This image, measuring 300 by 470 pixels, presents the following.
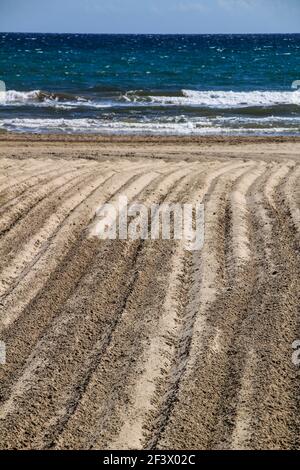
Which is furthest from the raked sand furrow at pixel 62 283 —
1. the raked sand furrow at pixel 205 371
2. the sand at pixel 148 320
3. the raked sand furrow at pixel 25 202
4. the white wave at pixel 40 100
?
the white wave at pixel 40 100

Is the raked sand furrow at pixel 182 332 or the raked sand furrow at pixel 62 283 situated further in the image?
the raked sand furrow at pixel 62 283

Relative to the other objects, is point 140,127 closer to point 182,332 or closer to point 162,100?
point 162,100

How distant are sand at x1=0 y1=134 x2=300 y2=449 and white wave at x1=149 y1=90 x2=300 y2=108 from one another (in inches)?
586

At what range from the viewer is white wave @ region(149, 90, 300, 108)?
76.0 ft

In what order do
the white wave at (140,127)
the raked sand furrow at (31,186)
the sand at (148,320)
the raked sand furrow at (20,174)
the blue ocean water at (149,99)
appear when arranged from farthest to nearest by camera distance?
the blue ocean water at (149,99)
the white wave at (140,127)
the raked sand furrow at (20,174)
the raked sand furrow at (31,186)
the sand at (148,320)

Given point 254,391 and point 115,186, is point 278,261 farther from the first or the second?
point 115,186

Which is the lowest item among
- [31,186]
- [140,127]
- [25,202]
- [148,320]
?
[148,320]

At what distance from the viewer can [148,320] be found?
5.08 meters

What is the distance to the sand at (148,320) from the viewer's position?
3.89 m

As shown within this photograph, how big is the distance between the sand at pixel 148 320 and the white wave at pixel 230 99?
14.9 meters

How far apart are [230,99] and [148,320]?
21222mm

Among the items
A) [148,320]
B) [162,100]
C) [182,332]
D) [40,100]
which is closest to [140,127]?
[162,100]

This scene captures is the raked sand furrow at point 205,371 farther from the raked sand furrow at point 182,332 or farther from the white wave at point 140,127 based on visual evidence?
the white wave at point 140,127
